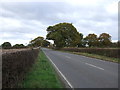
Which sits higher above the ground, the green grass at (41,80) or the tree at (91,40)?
the tree at (91,40)

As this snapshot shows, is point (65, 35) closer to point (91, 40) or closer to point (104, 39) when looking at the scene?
point (91, 40)

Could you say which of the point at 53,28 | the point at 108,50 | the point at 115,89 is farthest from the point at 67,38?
the point at 115,89

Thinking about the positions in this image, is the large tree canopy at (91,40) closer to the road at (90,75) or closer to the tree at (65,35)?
the tree at (65,35)

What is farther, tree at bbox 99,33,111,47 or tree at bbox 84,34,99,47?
tree at bbox 84,34,99,47

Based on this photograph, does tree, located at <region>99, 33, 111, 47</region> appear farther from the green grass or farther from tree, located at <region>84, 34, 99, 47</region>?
the green grass

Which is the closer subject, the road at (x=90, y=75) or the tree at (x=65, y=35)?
the road at (x=90, y=75)

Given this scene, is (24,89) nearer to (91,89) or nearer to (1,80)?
(1,80)

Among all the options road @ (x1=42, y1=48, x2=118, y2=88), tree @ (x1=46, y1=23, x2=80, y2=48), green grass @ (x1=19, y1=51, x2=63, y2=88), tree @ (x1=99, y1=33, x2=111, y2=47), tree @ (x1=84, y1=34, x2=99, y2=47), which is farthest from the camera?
tree @ (x1=84, y1=34, x2=99, y2=47)

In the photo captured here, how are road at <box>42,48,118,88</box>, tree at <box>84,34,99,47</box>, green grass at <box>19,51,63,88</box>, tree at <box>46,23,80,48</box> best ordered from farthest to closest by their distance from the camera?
tree at <box>84,34,99,47</box>
tree at <box>46,23,80,48</box>
road at <box>42,48,118,88</box>
green grass at <box>19,51,63,88</box>

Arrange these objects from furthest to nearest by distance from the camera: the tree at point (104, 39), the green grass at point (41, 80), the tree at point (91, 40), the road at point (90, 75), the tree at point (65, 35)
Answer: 1. the tree at point (91, 40)
2. the tree at point (104, 39)
3. the tree at point (65, 35)
4. the road at point (90, 75)
5. the green grass at point (41, 80)

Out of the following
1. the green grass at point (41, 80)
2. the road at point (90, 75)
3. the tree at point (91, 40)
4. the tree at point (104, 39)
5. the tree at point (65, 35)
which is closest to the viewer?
the green grass at point (41, 80)

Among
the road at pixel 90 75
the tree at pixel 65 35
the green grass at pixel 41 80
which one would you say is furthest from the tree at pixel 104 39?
the green grass at pixel 41 80

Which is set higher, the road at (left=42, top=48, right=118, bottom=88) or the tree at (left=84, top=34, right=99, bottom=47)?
the tree at (left=84, top=34, right=99, bottom=47)

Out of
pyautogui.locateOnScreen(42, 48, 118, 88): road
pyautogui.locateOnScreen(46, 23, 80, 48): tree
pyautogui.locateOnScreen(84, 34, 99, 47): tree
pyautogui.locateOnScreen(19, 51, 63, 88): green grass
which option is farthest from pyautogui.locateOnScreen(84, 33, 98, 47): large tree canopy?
pyautogui.locateOnScreen(19, 51, 63, 88): green grass
